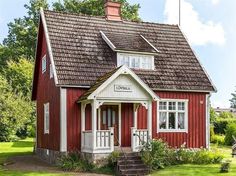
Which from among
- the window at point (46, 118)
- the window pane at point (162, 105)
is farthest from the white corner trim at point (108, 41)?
the window at point (46, 118)

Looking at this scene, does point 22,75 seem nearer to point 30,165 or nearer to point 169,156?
point 30,165

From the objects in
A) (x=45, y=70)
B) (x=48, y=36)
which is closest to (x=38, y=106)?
(x=45, y=70)

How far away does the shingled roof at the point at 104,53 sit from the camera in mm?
24281

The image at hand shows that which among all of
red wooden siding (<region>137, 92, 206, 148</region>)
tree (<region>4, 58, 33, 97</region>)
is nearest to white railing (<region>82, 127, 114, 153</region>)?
red wooden siding (<region>137, 92, 206, 148</region>)

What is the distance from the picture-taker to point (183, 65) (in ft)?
90.1

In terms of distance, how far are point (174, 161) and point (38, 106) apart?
438 inches

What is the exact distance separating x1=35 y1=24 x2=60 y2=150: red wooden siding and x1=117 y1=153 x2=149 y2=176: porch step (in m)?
3.99

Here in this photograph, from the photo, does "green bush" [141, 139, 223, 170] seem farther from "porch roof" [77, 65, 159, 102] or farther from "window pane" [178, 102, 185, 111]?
"porch roof" [77, 65, 159, 102]

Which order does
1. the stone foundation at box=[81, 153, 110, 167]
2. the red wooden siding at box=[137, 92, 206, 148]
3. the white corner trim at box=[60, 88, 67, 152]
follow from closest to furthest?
the stone foundation at box=[81, 153, 110, 167] → the white corner trim at box=[60, 88, 67, 152] → the red wooden siding at box=[137, 92, 206, 148]

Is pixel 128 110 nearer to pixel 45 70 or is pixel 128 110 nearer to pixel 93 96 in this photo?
pixel 93 96

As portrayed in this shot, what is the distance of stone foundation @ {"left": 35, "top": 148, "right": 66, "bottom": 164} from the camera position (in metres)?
24.5

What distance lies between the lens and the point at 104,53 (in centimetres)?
2583

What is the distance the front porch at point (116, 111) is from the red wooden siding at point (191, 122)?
2.05 ft

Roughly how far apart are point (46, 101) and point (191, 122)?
840 cm
